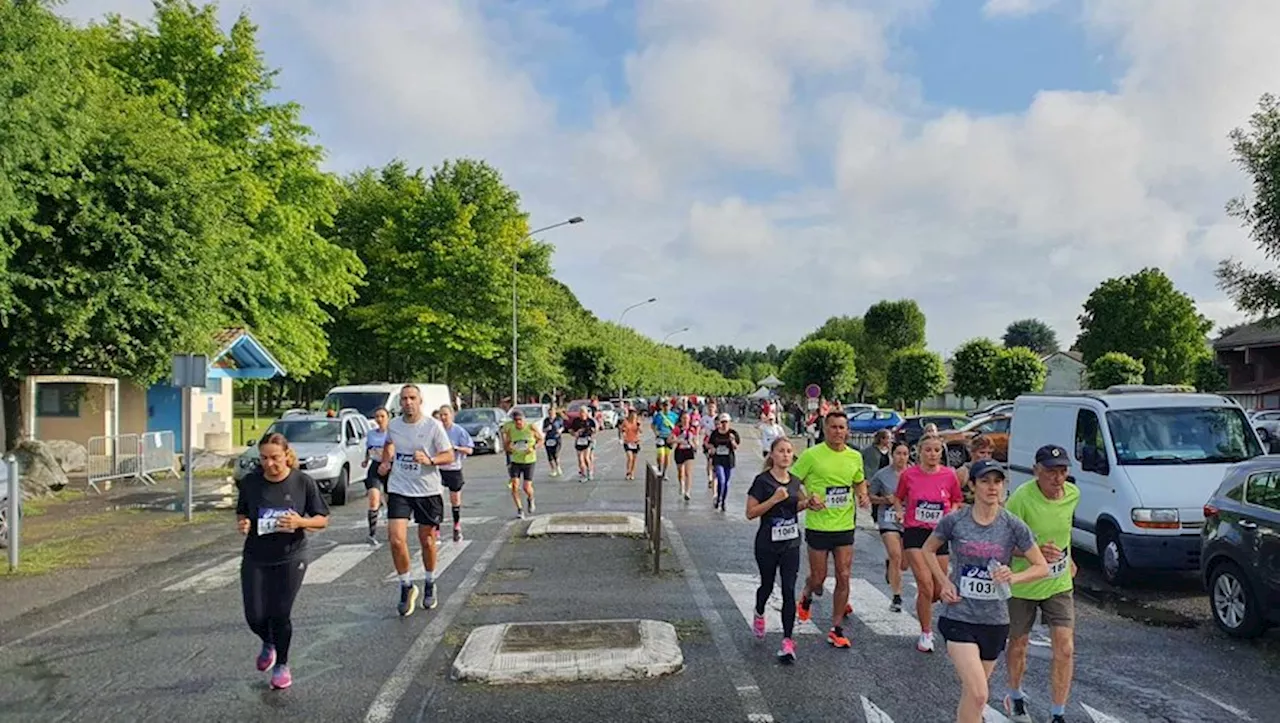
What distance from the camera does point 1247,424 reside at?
423 inches

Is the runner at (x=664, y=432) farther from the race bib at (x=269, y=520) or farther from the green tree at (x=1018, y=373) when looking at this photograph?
the green tree at (x=1018, y=373)

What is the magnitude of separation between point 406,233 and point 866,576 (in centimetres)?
3739

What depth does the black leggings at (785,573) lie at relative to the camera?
263 inches

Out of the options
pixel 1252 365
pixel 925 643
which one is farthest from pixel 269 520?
pixel 1252 365

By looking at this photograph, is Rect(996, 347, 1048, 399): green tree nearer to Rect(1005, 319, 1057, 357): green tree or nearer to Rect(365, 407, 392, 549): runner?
Rect(365, 407, 392, 549): runner

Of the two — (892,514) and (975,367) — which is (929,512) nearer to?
(892,514)

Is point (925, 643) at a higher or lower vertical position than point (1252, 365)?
lower

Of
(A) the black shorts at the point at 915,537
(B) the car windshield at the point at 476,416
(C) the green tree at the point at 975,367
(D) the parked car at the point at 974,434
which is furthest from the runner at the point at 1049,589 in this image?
(C) the green tree at the point at 975,367

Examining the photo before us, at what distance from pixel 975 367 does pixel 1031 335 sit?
10567 centimetres

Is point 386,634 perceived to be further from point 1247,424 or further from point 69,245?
point 69,245

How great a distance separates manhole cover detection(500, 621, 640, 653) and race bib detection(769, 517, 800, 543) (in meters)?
1.21

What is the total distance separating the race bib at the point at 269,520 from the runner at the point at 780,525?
10.1 ft

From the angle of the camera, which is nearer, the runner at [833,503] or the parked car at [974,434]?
the runner at [833,503]

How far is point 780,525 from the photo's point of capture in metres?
6.83
